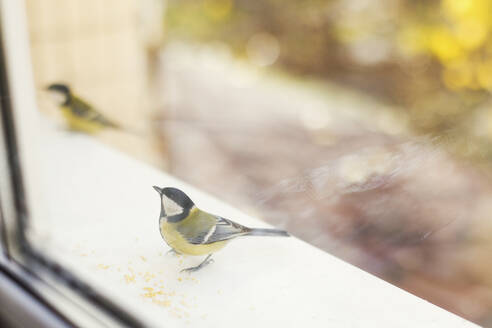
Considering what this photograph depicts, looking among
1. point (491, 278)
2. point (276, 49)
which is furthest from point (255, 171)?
point (276, 49)

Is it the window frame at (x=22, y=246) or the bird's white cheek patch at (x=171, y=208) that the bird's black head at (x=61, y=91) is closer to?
the window frame at (x=22, y=246)

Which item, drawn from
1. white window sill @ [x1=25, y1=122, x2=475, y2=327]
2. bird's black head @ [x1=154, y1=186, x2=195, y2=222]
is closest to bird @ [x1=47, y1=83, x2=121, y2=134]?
white window sill @ [x1=25, y1=122, x2=475, y2=327]

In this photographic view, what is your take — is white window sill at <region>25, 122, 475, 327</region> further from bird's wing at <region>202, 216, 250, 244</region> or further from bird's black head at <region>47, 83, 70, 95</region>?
bird's black head at <region>47, 83, 70, 95</region>

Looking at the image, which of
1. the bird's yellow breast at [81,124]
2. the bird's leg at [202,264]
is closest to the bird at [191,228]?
the bird's leg at [202,264]

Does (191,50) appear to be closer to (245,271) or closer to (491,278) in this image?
(491,278)

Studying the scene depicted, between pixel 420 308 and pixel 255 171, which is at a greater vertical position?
pixel 255 171

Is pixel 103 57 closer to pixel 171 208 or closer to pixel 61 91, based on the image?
pixel 61 91
